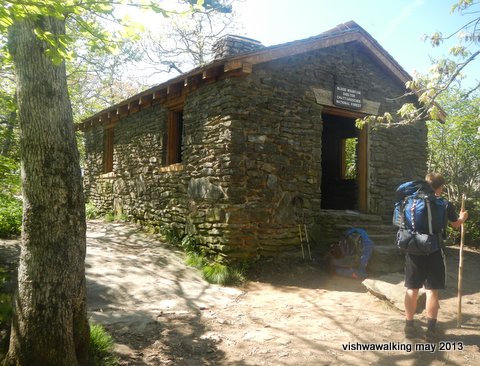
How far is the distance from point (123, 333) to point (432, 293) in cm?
325

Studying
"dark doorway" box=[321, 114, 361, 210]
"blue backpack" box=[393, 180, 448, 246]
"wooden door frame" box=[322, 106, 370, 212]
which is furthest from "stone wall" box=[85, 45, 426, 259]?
"blue backpack" box=[393, 180, 448, 246]

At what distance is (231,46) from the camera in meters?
6.86

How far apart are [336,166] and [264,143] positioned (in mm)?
5697

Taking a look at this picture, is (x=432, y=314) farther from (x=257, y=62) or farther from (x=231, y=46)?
(x=231, y=46)

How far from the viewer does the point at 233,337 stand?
12.1 ft

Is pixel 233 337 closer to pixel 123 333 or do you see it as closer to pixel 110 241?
pixel 123 333

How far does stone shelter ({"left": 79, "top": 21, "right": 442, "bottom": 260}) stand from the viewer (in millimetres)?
6082

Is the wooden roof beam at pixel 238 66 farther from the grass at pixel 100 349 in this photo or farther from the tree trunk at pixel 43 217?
the grass at pixel 100 349

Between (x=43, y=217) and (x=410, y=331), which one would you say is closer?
(x=43, y=217)

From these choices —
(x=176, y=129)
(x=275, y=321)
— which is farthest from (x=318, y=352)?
(x=176, y=129)

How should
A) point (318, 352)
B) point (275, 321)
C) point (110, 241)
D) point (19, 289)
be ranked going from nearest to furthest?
1. point (19, 289)
2. point (318, 352)
3. point (275, 321)
4. point (110, 241)

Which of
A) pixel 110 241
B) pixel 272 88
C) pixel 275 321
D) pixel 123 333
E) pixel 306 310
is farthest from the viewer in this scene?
pixel 110 241

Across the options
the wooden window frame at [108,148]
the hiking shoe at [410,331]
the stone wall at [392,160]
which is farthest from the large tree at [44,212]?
the wooden window frame at [108,148]

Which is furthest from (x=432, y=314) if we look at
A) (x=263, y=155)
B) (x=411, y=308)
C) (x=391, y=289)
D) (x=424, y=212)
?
(x=263, y=155)
